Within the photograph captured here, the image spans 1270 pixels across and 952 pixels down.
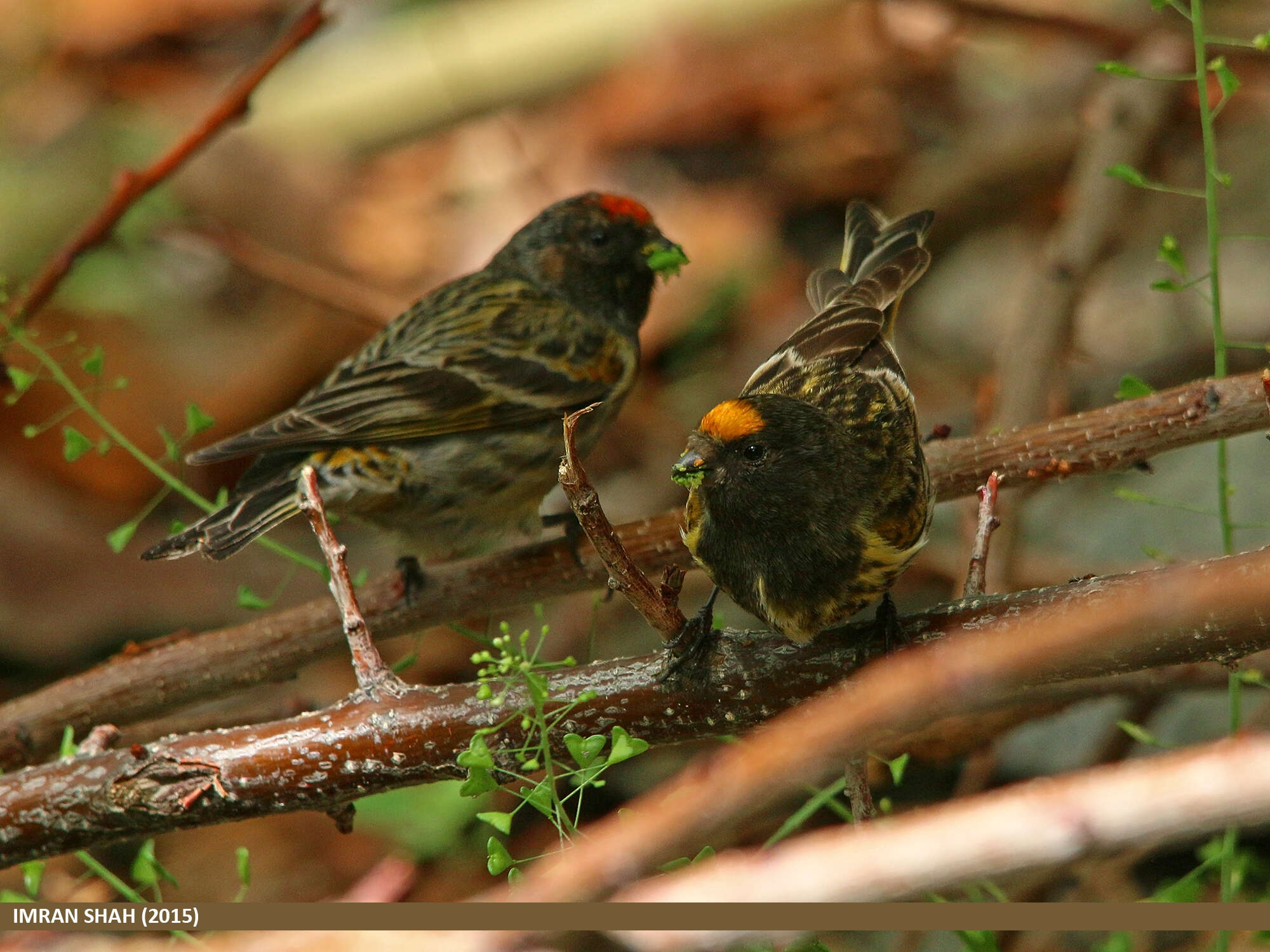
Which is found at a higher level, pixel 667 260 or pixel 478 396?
pixel 667 260

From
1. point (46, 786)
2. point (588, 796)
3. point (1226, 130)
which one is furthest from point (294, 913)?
point (1226, 130)

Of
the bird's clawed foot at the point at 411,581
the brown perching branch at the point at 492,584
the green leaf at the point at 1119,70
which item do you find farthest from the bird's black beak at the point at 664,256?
the green leaf at the point at 1119,70

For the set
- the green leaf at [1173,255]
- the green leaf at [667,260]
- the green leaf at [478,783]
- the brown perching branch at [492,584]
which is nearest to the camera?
the green leaf at [478,783]

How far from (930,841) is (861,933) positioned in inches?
145

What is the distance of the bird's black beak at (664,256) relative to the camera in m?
4.45

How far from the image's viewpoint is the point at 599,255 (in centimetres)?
495

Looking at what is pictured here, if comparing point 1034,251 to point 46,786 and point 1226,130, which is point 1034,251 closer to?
point 1226,130

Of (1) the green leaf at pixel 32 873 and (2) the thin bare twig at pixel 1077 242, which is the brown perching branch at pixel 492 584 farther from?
(2) the thin bare twig at pixel 1077 242

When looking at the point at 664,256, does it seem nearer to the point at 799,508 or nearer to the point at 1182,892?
the point at 799,508

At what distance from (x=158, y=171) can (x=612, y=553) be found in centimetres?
224

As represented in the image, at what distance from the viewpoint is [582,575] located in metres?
3.57

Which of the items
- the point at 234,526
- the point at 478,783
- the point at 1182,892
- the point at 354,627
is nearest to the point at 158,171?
the point at 234,526

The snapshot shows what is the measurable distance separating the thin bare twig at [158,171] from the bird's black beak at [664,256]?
4.72ft

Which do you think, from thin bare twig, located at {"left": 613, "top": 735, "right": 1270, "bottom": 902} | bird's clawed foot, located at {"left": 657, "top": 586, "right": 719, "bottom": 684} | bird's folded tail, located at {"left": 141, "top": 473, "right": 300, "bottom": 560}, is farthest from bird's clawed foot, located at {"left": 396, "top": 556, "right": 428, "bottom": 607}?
thin bare twig, located at {"left": 613, "top": 735, "right": 1270, "bottom": 902}
